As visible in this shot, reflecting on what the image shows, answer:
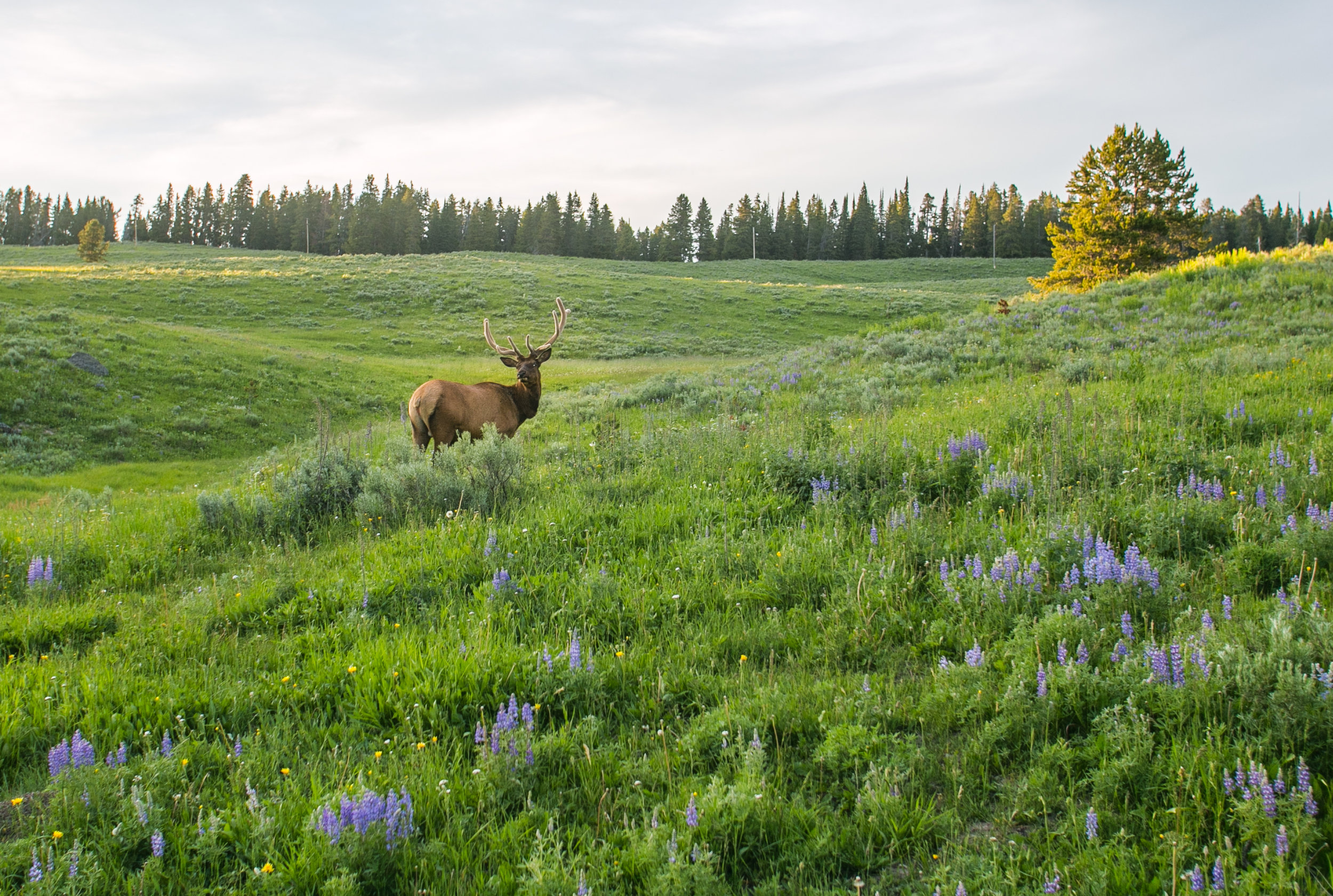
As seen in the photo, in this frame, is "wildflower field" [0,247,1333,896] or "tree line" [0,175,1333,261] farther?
"tree line" [0,175,1333,261]

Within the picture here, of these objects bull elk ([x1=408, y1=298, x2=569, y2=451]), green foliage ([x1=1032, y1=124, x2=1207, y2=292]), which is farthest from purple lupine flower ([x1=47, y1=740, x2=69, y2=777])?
green foliage ([x1=1032, y1=124, x2=1207, y2=292])

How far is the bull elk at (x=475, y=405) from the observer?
30.4 ft

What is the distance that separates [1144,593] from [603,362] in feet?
94.5

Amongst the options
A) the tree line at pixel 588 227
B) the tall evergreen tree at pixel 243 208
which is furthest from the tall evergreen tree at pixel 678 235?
the tall evergreen tree at pixel 243 208

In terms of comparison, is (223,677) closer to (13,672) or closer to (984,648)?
(13,672)

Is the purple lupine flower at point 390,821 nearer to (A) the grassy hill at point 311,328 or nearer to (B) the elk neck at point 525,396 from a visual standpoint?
(B) the elk neck at point 525,396

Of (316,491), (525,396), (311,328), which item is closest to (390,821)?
(316,491)

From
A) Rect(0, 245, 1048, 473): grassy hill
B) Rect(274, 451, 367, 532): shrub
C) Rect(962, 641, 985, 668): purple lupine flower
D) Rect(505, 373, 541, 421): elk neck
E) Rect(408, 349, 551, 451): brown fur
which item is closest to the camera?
Rect(962, 641, 985, 668): purple lupine flower

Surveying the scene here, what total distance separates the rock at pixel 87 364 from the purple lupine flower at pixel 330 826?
20575 millimetres

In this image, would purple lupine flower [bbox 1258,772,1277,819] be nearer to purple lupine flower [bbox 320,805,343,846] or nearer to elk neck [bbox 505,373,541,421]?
purple lupine flower [bbox 320,805,343,846]

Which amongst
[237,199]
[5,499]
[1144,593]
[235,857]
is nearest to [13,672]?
[235,857]

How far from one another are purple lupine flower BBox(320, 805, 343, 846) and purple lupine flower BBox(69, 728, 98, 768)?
47.9 inches

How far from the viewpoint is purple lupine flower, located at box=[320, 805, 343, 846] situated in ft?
8.28

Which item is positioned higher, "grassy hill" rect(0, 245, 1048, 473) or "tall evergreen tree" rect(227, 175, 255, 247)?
"tall evergreen tree" rect(227, 175, 255, 247)
